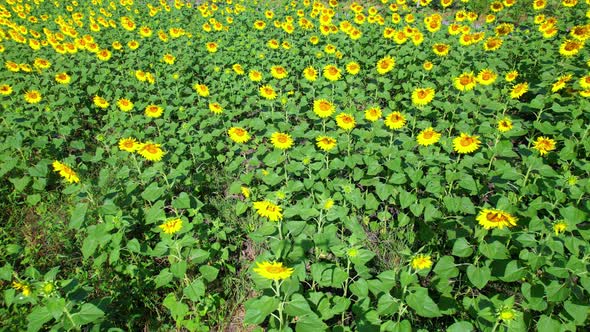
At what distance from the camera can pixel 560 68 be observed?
5914 millimetres

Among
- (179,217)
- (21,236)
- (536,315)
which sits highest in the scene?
(179,217)

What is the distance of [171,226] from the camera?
317 cm

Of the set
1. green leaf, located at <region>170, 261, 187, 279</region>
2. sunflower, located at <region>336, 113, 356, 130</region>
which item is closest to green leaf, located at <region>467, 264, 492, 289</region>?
sunflower, located at <region>336, 113, 356, 130</region>

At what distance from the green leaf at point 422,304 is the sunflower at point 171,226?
85.0 inches

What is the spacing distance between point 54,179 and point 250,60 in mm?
4457

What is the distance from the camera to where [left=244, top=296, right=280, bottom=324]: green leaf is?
94.6 inches

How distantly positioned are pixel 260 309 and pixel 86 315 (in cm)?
137

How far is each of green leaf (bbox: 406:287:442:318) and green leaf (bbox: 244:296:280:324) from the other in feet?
3.49

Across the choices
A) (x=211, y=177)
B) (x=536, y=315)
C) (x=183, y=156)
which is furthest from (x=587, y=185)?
(x=183, y=156)

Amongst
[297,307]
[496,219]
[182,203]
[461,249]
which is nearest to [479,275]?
[461,249]

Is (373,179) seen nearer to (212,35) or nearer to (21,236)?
(21,236)

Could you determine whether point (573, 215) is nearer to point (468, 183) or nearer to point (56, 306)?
point (468, 183)

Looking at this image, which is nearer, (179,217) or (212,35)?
(179,217)

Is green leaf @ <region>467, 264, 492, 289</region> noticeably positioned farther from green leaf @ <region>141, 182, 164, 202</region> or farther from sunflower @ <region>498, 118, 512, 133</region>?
green leaf @ <region>141, 182, 164, 202</region>
